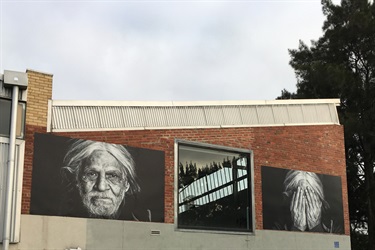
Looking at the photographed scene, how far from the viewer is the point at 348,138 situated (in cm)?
2658

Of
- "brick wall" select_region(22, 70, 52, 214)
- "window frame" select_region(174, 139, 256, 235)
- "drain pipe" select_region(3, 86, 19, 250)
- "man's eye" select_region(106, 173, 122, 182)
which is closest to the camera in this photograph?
"drain pipe" select_region(3, 86, 19, 250)

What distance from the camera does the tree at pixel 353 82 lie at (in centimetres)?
2661

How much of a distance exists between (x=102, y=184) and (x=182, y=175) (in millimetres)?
2321

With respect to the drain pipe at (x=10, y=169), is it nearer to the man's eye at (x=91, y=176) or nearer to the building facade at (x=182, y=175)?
the building facade at (x=182, y=175)

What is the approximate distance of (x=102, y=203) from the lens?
11.7 meters

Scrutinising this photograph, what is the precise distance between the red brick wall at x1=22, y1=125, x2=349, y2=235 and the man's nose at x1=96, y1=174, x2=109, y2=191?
943 mm

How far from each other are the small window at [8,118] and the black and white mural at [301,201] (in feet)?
22.6

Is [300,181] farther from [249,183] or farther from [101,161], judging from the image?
[101,161]

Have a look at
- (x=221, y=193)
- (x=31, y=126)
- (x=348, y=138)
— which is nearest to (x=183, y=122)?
(x=221, y=193)

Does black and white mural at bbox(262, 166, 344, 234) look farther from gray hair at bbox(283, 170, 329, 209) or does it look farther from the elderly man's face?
the elderly man's face

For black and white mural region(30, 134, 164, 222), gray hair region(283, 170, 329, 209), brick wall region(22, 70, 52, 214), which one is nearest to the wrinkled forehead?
black and white mural region(30, 134, 164, 222)

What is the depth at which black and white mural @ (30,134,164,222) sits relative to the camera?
1105 cm

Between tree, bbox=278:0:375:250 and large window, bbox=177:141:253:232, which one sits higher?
tree, bbox=278:0:375:250

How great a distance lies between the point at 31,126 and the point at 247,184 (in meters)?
6.23
